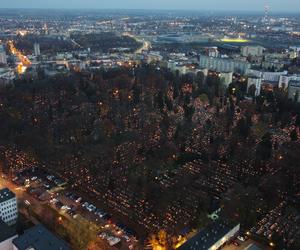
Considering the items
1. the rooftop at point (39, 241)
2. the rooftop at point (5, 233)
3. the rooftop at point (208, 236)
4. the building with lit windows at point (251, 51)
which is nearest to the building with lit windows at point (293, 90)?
the rooftop at point (208, 236)

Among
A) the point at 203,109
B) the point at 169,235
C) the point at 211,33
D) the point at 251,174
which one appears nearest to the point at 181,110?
the point at 203,109

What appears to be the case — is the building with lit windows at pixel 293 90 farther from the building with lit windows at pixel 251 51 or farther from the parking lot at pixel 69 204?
the building with lit windows at pixel 251 51

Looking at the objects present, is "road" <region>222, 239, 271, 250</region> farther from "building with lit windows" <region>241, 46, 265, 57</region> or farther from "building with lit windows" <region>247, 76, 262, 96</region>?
"building with lit windows" <region>241, 46, 265, 57</region>

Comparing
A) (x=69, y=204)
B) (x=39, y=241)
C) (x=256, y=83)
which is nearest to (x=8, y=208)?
(x=69, y=204)

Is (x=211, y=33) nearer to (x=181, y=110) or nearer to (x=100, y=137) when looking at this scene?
(x=181, y=110)

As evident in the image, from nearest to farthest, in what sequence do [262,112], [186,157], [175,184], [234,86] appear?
[175,184]
[186,157]
[262,112]
[234,86]
